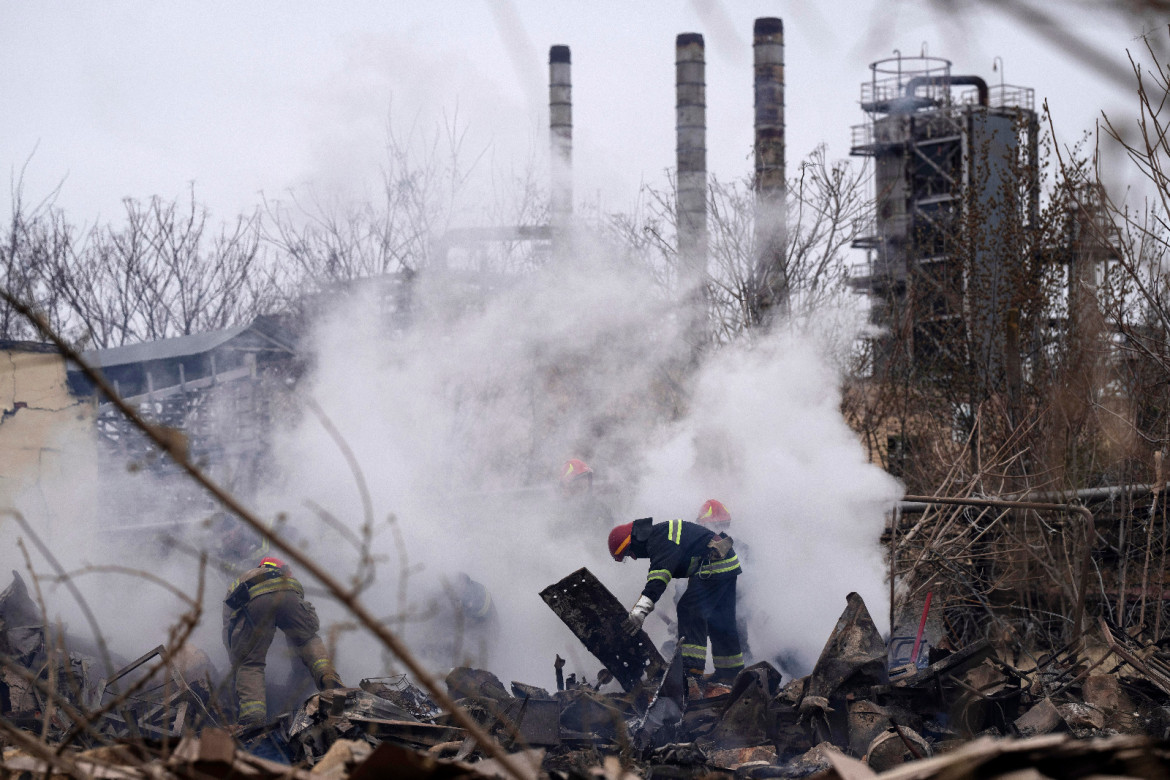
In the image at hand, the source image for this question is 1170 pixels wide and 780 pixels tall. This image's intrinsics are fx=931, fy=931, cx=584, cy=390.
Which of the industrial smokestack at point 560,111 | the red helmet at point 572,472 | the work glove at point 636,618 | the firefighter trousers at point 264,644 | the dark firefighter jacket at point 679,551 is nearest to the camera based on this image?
the firefighter trousers at point 264,644

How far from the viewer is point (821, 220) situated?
16281mm

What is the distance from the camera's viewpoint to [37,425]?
8.41 m

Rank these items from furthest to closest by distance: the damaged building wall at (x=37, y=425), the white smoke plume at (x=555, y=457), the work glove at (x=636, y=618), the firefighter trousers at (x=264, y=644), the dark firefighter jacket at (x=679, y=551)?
the white smoke plume at (x=555, y=457) → the damaged building wall at (x=37, y=425) → the dark firefighter jacket at (x=679, y=551) → the work glove at (x=636, y=618) → the firefighter trousers at (x=264, y=644)

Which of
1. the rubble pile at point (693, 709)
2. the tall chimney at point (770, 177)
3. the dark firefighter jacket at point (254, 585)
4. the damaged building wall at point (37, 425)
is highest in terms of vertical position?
the tall chimney at point (770, 177)

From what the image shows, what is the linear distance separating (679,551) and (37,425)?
19.3 feet

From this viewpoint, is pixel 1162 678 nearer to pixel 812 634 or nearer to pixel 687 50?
pixel 812 634

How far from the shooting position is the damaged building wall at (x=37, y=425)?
8250 millimetres

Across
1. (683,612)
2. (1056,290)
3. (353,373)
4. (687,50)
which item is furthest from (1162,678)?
(687,50)

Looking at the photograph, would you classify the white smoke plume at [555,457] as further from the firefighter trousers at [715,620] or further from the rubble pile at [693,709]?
the rubble pile at [693,709]

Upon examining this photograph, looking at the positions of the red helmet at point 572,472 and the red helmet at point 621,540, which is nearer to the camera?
the red helmet at point 621,540

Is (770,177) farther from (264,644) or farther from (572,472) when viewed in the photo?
(264,644)

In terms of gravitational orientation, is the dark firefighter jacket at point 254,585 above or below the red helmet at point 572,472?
below

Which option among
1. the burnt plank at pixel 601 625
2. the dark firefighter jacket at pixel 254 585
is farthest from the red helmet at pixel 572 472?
the dark firefighter jacket at pixel 254 585

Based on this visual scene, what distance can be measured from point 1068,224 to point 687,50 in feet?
44.8
